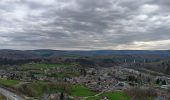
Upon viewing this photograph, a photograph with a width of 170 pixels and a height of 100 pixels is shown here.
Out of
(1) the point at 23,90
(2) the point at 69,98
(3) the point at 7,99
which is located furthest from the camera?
(1) the point at 23,90

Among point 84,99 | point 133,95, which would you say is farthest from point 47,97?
point 133,95

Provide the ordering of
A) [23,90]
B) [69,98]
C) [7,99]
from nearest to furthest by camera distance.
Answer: [7,99], [69,98], [23,90]

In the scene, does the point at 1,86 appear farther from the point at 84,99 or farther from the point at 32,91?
the point at 84,99

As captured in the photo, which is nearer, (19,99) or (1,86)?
(19,99)

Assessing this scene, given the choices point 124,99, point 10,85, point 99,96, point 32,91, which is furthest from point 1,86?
point 124,99

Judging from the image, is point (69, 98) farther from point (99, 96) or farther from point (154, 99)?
point (154, 99)

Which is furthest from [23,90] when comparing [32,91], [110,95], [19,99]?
[110,95]

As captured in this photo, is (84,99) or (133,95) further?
(133,95)
